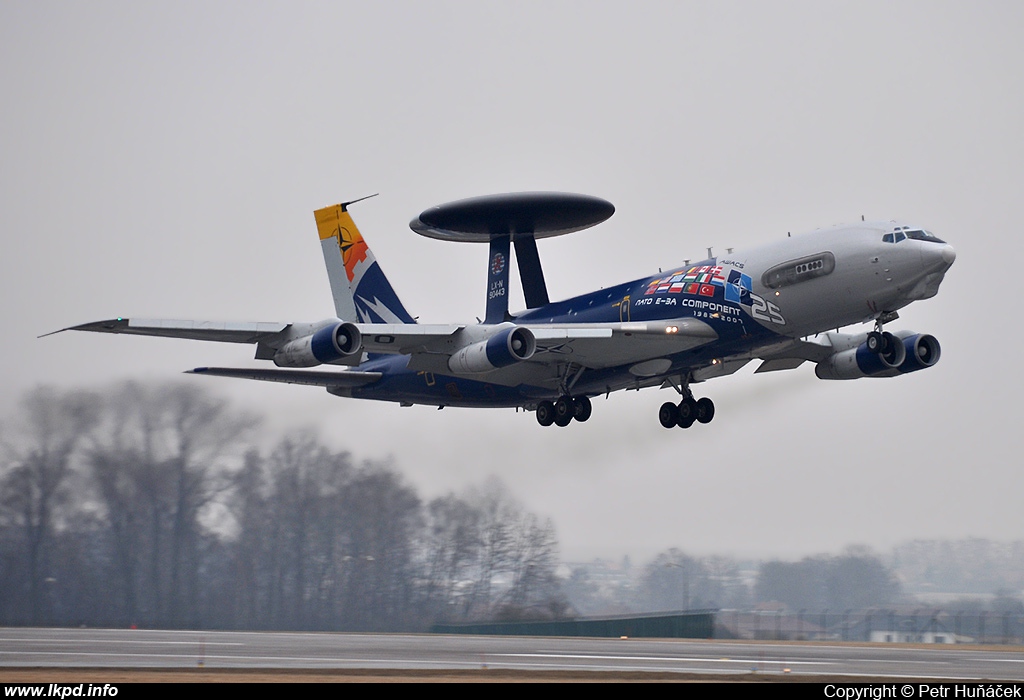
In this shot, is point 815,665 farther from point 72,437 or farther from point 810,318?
point 72,437

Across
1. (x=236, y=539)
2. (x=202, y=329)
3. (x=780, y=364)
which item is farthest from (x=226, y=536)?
(x=780, y=364)

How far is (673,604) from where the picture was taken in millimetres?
66812

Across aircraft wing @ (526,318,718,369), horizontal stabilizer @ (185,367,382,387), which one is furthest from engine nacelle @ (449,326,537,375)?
horizontal stabilizer @ (185,367,382,387)

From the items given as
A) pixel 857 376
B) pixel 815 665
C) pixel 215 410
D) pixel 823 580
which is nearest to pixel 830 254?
pixel 857 376

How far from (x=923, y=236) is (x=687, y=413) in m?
11.5

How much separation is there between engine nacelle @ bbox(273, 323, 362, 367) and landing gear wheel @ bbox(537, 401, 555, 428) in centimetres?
861

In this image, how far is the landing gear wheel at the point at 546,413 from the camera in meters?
42.4

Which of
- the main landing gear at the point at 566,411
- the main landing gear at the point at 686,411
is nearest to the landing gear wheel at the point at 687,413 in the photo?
the main landing gear at the point at 686,411

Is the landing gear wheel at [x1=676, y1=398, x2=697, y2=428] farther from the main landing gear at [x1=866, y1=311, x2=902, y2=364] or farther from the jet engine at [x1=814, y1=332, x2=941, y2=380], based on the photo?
the main landing gear at [x1=866, y1=311, x2=902, y2=364]

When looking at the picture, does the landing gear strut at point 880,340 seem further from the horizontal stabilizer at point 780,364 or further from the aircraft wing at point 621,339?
the horizontal stabilizer at point 780,364

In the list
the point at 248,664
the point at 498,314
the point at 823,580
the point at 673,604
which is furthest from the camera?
the point at 673,604

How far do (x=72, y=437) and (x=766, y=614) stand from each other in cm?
3041

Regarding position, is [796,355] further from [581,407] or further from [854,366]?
[581,407]

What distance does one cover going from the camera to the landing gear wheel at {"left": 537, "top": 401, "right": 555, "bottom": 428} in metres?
42.4
